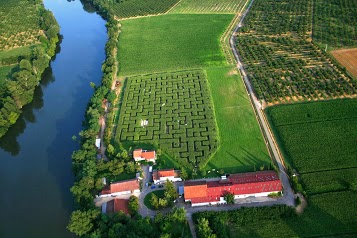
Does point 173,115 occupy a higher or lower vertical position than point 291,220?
higher

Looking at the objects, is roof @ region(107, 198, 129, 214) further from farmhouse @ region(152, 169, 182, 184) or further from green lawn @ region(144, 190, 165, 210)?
farmhouse @ region(152, 169, 182, 184)

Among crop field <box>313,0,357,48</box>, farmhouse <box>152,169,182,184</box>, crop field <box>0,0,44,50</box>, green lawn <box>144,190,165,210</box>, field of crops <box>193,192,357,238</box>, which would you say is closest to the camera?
field of crops <box>193,192,357,238</box>

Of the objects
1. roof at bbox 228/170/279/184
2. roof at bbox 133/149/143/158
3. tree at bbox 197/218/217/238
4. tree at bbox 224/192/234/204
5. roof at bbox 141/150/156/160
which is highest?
roof at bbox 133/149/143/158

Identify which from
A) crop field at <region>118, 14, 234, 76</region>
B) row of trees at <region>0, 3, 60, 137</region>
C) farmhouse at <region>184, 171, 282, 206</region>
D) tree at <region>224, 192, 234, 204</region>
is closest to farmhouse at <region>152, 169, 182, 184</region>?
farmhouse at <region>184, 171, 282, 206</region>

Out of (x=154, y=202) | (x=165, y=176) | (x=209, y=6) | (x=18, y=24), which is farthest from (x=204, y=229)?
(x=18, y=24)

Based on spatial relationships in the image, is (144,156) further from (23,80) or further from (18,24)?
(18,24)

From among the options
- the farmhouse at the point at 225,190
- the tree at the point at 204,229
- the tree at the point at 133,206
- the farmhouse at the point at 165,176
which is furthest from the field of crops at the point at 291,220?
the tree at the point at 133,206

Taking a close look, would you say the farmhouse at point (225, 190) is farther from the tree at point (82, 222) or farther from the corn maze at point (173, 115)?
the tree at point (82, 222)
